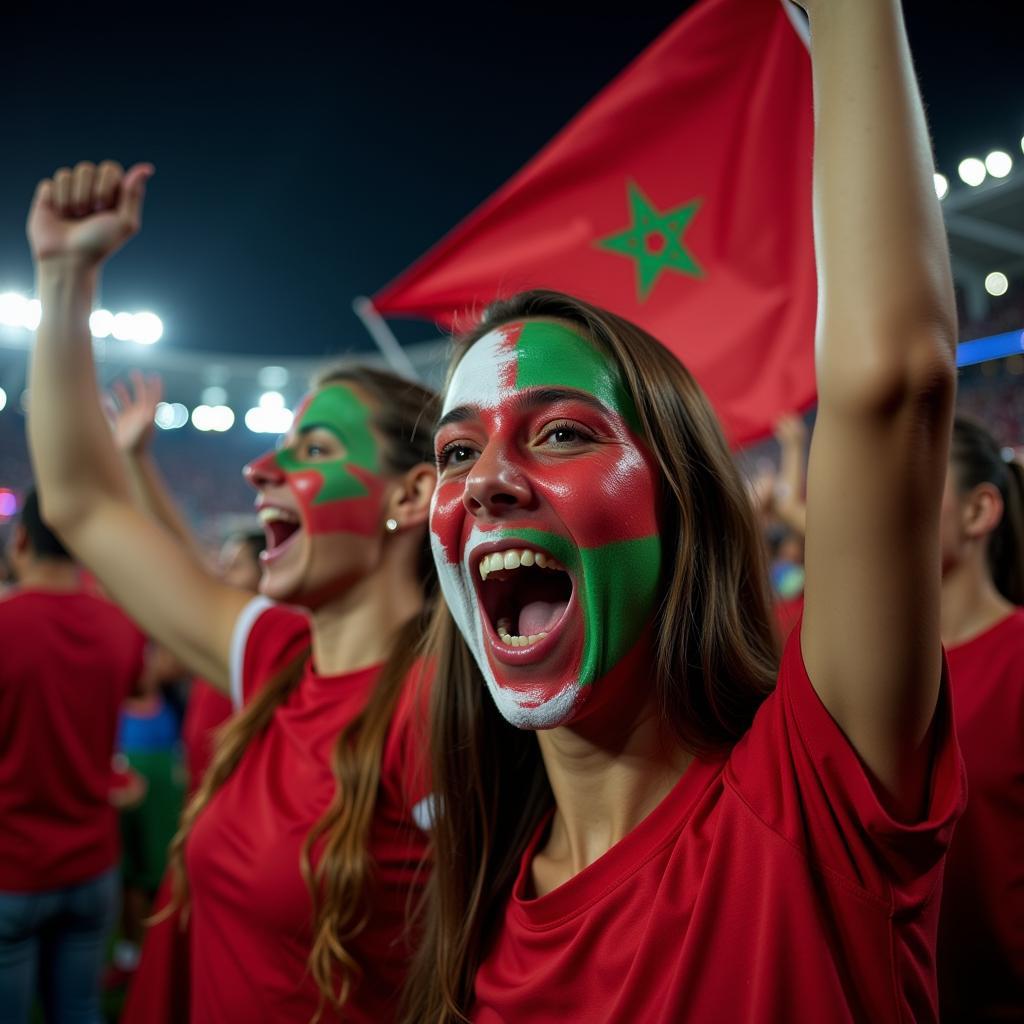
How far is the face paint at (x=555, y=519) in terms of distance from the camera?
117cm

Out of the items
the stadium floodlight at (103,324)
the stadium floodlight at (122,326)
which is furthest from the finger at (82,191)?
the stadium floodlight at (122,326)

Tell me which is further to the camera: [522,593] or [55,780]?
[55,780]

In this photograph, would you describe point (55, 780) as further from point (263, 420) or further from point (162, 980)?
point (263, 420)

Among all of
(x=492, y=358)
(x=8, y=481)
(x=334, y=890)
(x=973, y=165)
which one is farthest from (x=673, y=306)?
(x=8, y=481)

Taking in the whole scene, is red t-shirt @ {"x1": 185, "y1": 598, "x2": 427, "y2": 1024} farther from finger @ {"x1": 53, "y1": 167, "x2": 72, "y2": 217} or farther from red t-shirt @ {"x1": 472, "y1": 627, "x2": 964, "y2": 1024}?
finger @ {"x1": 53, "y1": 167, "x2": 72, "y2": 217}

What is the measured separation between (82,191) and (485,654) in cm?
189

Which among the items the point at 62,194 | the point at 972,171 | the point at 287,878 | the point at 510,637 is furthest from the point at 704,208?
the point at 972,171

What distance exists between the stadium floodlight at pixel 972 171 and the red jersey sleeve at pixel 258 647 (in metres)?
17.9

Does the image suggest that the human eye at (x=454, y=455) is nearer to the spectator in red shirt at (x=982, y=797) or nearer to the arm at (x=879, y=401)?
the arm at (x=879, y=401)

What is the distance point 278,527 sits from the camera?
2.24 m

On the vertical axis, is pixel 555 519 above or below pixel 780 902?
above

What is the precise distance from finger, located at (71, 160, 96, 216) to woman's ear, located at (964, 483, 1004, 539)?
8.29 feet

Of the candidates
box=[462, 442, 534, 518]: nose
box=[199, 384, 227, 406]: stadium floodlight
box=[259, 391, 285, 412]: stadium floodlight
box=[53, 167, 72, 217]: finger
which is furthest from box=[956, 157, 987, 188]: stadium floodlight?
box=[199, 384, 227, 406]: stadium floodlight

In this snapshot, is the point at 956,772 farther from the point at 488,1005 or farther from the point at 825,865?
the point at 488,1005
